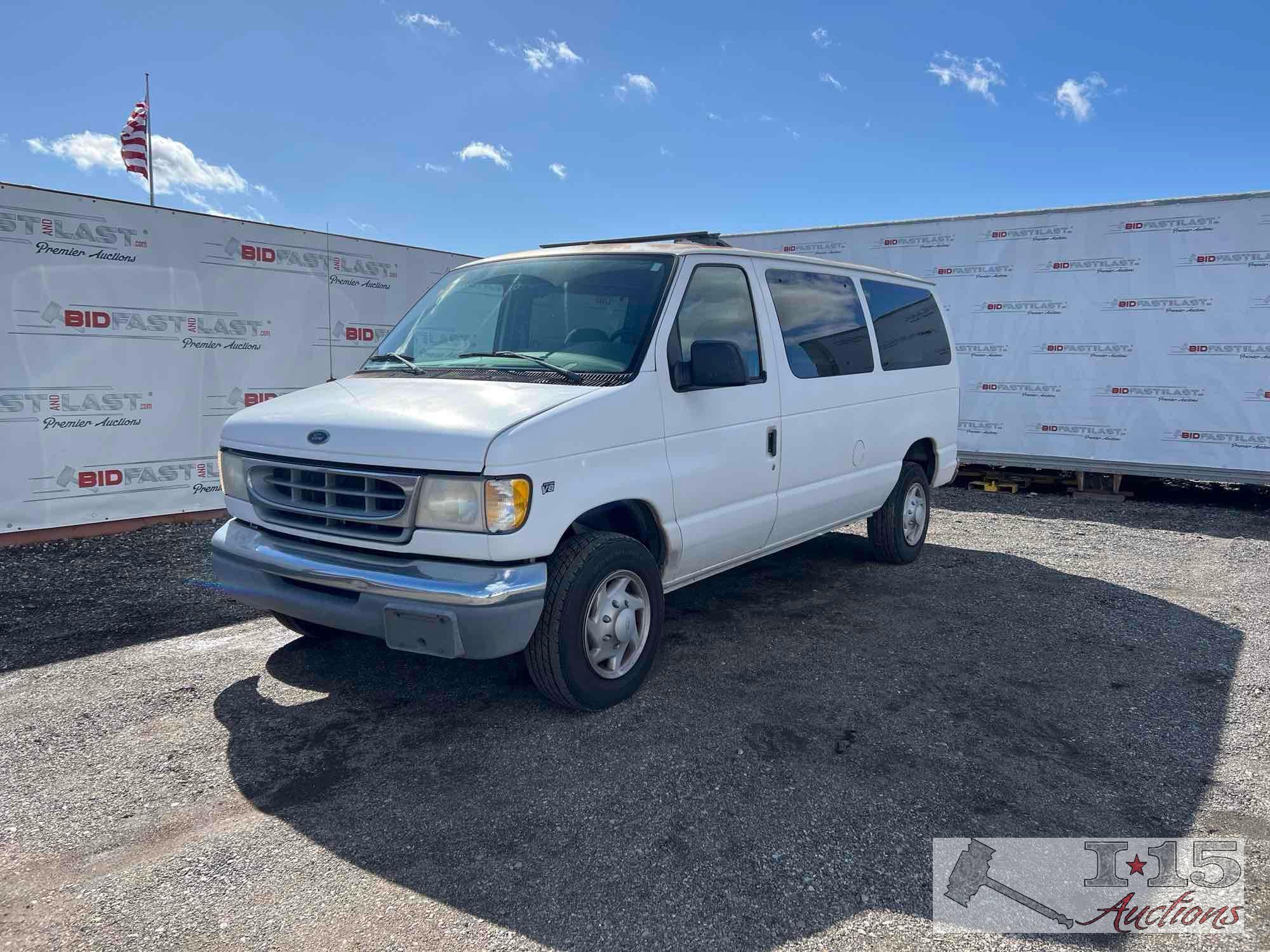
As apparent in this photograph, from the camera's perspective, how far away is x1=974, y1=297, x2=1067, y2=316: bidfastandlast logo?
1020 centimetres

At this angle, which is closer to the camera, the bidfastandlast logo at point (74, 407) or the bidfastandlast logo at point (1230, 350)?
the bidfastandlast logo at point (74, 407)

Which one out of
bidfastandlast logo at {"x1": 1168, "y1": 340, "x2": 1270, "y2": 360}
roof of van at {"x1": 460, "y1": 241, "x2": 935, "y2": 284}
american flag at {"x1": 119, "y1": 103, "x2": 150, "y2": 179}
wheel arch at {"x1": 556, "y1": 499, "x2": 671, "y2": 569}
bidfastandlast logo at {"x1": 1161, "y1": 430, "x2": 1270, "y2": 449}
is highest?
american flag at {"x1": 119, "y1": 103, "x2": 150, "y2": 179}

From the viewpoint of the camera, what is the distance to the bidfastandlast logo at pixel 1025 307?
1020cm

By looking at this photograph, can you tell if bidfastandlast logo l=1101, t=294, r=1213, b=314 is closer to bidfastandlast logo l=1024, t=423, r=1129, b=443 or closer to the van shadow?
bidfastandlast logo l=1024, t=423, r=1129, b=443

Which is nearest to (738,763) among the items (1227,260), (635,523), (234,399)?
(635,523)

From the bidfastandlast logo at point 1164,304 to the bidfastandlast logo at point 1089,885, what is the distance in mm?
8133

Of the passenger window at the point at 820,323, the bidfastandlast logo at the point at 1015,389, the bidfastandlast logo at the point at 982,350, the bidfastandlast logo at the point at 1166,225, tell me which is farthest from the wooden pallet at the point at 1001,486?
the passenger window at the point at 820,323

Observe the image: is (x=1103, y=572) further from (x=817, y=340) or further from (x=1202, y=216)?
(x=1202, y=216)

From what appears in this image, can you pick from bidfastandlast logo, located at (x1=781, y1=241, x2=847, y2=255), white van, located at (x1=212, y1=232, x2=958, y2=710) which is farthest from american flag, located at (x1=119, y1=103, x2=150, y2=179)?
white van, located at (x1=212, y1=232, x2=958, y2=710)

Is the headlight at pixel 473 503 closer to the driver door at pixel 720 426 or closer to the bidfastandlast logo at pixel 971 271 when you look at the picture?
the driver door at pixel 720 426

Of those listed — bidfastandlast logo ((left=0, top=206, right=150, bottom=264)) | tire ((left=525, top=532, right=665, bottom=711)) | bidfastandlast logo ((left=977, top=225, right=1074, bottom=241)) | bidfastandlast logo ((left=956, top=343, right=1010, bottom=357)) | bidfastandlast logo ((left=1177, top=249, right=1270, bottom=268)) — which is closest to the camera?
tire ((left=525, top=532, right=665, bottom=711))

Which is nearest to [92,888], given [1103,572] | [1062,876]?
[1062,876]

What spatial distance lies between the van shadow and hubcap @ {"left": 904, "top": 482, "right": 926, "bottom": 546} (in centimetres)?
146

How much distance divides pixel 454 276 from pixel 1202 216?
8464 millimetres
